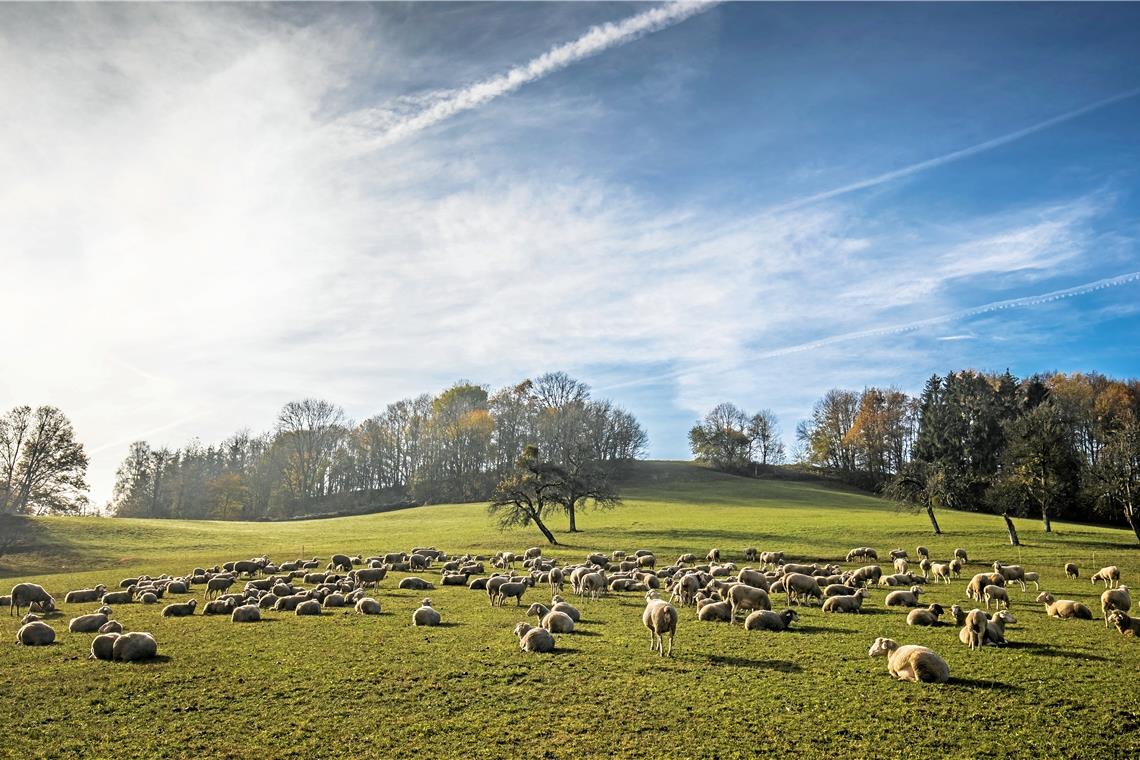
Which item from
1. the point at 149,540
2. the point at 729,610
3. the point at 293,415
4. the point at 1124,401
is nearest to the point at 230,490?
the point at 293,415

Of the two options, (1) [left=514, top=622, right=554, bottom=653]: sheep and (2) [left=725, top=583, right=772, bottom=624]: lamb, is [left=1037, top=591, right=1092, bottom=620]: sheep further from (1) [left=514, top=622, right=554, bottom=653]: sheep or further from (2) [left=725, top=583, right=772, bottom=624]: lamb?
(1) [left=514, top=622, right=554, bottom=653]: sheep

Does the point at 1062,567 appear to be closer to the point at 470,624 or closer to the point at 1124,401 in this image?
the point at 470,624

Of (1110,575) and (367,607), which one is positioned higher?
(1110,575)

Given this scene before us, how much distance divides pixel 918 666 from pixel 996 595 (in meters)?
13.0

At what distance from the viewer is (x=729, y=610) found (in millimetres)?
20641

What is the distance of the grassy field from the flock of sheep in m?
0.58

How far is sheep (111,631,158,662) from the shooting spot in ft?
50.8

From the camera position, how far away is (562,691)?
12727 millimetres

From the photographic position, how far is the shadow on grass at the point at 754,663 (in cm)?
1421

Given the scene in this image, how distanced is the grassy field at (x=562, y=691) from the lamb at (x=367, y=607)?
634 millimetres

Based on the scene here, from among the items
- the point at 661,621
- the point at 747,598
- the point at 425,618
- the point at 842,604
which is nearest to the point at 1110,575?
the point at 842,604

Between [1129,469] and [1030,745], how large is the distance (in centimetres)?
5191

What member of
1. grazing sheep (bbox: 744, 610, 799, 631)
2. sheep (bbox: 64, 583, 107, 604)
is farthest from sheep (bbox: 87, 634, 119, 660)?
grazing sheep (bbox: 744, 610, 799, 631)

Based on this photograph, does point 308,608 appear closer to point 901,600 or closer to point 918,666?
point 918,666
